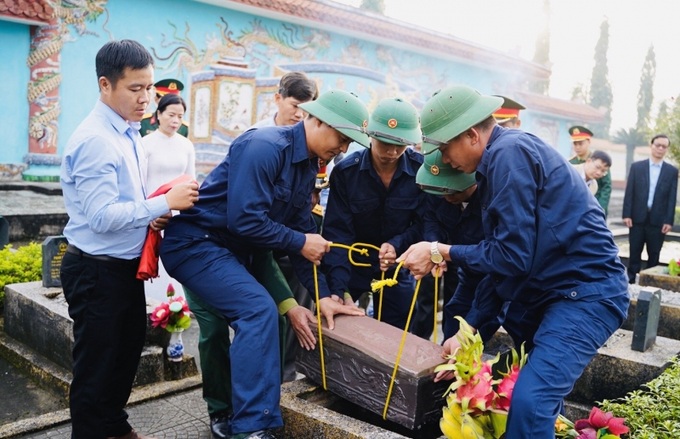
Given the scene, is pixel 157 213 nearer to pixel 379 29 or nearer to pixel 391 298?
pixel 391 298

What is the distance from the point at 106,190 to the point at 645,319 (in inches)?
126

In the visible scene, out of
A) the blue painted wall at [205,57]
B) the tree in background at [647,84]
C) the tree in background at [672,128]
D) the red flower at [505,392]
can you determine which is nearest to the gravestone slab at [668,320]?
the red flower at [505,392]

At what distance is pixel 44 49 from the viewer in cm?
838

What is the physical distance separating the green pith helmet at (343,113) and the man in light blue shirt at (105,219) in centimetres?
73

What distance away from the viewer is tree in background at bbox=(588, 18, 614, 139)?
4428 centimetres

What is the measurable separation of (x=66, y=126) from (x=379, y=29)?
651cm

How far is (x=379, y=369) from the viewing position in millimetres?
2729

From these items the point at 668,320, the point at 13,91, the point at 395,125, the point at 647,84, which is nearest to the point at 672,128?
the point at 668,320

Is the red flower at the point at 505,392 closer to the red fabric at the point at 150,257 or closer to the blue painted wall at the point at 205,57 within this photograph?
the red fabric at the point at 150,257

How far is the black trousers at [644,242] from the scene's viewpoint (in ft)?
26.8

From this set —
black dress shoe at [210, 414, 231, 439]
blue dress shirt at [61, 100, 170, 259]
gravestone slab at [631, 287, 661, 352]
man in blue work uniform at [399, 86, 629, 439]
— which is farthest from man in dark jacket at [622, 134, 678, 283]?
blue dress shirt at [61, 100, 170, 259]

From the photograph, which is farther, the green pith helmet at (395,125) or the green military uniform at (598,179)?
the green military uniform at (598,179)

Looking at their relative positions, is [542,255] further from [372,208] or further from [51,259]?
[51,259]

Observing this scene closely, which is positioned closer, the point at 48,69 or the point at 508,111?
the point at 508,111
